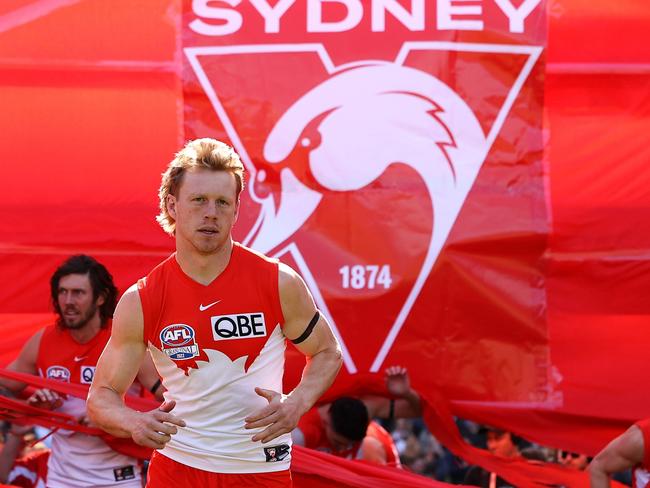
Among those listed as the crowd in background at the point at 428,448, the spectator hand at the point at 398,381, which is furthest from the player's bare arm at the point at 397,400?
the crowd in background at the point at 428,448

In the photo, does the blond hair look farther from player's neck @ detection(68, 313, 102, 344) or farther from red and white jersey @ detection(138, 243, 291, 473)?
player's neck @ detection(68, 313, 102, 344)

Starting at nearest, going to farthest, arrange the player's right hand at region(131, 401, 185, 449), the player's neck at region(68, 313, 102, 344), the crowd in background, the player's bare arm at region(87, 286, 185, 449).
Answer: the player's right hand at region(131, 401, 185, 449) → the player's bare arm at region(87, 286, 185, 449) → the player's neck at region(68, 313, 102, 344) → the crowd in background

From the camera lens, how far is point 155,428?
12.3 ft

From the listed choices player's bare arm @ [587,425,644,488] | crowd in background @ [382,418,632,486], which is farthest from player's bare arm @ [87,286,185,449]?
crowd in background @ [382,418,632,486]

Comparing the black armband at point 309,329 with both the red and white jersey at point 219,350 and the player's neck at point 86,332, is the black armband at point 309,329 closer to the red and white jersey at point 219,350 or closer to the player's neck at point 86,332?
the red and white jersey at point 219,350

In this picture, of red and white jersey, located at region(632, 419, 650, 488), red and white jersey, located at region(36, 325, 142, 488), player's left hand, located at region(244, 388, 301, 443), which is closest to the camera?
player's left hand, located at region(244, 388, 301, 443)

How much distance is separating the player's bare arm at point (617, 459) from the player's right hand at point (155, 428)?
2.44 m

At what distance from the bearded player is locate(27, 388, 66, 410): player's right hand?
1.53m

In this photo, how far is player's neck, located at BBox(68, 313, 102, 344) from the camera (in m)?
5.87

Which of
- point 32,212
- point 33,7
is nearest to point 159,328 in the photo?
point 32,212

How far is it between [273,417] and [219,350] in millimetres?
365

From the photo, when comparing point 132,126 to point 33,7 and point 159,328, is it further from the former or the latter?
point 159,328

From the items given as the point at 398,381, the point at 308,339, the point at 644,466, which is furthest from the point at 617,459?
the point at 308,339

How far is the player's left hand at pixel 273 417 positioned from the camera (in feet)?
12.7
